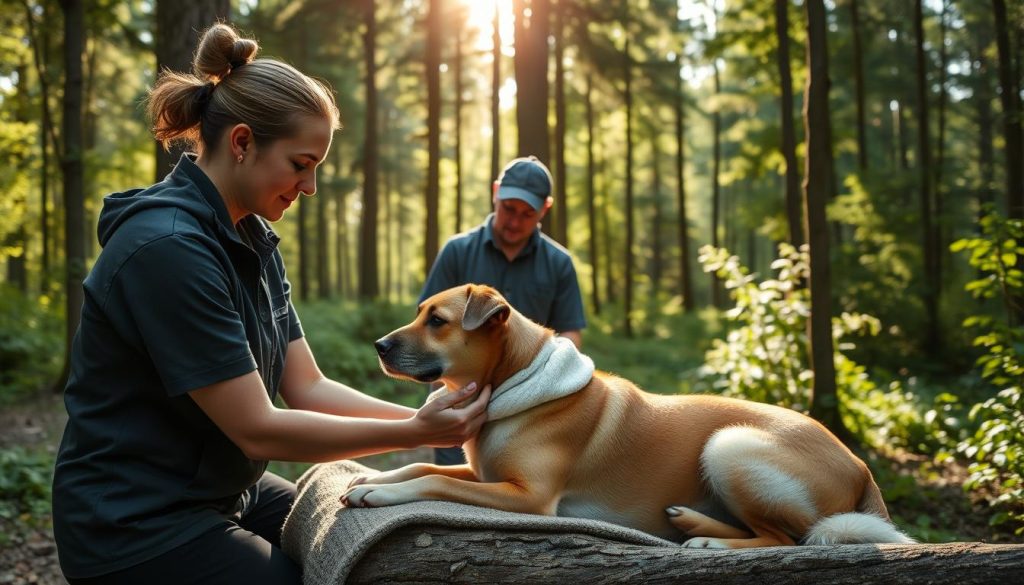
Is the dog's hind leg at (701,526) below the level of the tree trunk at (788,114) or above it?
below

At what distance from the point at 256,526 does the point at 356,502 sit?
828 mm

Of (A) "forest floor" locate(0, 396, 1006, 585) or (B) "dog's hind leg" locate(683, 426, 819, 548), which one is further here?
(A) "forest floor" locate(0, 396, 1006, 585)

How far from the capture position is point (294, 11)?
58.6 feet

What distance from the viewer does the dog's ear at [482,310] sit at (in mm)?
3229

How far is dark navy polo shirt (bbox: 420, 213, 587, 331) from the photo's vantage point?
5.38m

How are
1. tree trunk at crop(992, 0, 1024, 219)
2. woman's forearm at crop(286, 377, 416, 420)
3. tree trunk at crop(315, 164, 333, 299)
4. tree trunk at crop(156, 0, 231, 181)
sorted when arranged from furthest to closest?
tree trunk at crop(315, 164, 333, 299) → tree trunk at crop(992, 0, 1024, 219) → tree trunk at crop(156, 0, 231, 181) → woman's forearm at crop(286, 377, 416, 420)

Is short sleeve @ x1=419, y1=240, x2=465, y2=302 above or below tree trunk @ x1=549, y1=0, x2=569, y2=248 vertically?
below

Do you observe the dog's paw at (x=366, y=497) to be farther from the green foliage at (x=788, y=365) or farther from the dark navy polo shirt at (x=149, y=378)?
the green foliage at (x=788, y=365)

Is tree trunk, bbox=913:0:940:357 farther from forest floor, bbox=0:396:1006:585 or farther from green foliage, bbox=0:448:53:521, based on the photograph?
Answer: green foliage, bbox=0:448:53:521

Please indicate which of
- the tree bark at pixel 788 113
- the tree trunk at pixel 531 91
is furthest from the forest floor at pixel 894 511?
the tree bark at pixel 788 113

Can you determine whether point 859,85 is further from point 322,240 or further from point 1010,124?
point 322,240

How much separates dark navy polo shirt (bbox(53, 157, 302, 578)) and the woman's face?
13cm

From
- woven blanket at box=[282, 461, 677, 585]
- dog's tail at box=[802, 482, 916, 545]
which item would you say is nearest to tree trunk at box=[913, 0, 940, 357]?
dog's tail at box=[802, 482, 916, 545]

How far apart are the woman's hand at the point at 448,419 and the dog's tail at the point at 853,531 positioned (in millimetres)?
1409
